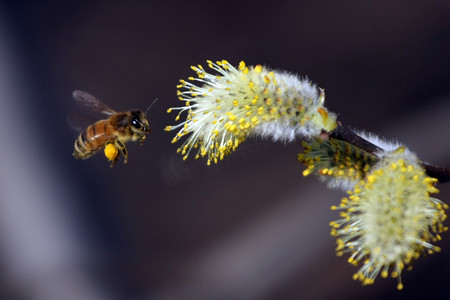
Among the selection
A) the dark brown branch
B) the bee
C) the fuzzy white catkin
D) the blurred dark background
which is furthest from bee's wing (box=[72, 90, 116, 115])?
the blurred dark background

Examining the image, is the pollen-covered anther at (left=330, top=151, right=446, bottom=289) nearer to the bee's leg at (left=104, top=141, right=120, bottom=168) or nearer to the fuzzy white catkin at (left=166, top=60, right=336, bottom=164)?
the fuzzy white catkin at (left=166, top=60, right=336, bottom=164)

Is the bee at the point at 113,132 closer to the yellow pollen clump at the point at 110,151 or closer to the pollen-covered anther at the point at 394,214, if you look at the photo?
the yellow pollen clump at the point at 110,151

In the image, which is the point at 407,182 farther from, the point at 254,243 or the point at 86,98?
the point at 254,243

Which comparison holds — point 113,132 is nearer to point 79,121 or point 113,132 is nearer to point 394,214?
point 79,121

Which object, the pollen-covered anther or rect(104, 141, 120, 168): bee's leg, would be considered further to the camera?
rect(104, 141, 120, 168): bee's leg

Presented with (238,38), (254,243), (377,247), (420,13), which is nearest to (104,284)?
(254,243)

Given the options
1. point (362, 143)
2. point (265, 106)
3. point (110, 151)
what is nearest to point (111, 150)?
point (110, 151)
